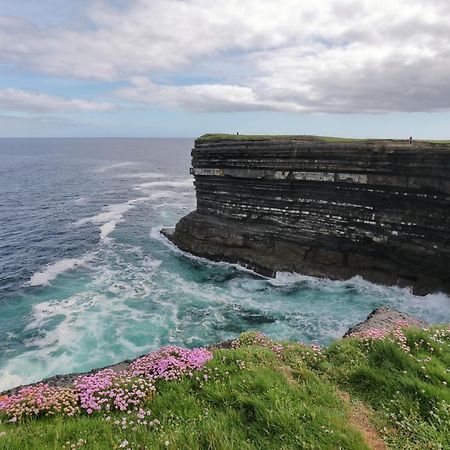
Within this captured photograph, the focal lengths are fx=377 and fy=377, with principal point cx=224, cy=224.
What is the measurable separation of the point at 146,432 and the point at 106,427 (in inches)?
27.5

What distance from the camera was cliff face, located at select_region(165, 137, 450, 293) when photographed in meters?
26.4

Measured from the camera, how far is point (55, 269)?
104ft

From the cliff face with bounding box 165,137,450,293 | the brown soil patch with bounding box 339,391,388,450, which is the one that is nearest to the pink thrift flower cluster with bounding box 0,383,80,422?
the brown soil patch with bounding box 339,391,388,450

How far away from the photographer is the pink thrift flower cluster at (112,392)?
7277 mm

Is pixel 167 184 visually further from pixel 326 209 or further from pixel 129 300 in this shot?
pixel 129 300

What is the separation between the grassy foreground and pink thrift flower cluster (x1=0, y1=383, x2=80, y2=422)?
0.46 ft

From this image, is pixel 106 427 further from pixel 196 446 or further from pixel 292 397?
pixel 292 397

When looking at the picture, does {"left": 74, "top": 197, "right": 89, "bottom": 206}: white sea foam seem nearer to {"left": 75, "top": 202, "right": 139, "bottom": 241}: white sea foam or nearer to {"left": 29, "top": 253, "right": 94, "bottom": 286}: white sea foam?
{"left": 75, "top": 202, "right": 139, "bottom": 241}: white sea foam

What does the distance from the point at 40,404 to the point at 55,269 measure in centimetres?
2688

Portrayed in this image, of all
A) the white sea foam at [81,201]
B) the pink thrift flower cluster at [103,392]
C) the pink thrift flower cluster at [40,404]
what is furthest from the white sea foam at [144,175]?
the pink thrift flower cluster at [40,404]

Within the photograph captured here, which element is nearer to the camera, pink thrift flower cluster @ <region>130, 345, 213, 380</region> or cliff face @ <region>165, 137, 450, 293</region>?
pink thrift flower cluster @ <region>130, 345, 213, 380</region>

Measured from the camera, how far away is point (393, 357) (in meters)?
8.88

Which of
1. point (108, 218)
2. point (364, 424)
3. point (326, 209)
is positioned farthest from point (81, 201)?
point (364, 424)

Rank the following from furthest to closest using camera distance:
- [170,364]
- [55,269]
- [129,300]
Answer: [55,269], [129,300], [170,364]
